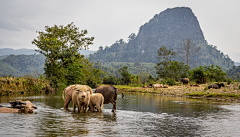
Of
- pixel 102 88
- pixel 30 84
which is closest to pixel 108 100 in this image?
pixel 102 88

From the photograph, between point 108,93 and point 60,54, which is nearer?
point 108,93

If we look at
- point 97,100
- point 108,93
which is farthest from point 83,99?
point 108,93

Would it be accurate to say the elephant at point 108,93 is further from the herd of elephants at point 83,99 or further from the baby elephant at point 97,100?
the baby elephant at point 97,100

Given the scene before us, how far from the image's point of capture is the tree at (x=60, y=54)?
31875 mm

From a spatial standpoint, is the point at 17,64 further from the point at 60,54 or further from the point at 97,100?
the point at 97,100

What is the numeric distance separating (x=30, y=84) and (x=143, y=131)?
22.9 m

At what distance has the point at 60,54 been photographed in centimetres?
3269

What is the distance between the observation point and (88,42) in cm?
4031

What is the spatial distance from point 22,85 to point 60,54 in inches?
350

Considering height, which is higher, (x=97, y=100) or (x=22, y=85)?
(x=22, y=85)

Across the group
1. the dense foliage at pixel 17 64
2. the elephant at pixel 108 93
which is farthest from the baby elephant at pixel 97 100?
the dense foliage at pixel 17 64

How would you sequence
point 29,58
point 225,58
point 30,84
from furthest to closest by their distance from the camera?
point 225,58, point 29,58, point 30,84

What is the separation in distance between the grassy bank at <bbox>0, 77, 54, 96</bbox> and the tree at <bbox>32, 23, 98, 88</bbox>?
276 centimetres

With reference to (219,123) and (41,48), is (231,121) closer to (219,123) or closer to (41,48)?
(219,123)
